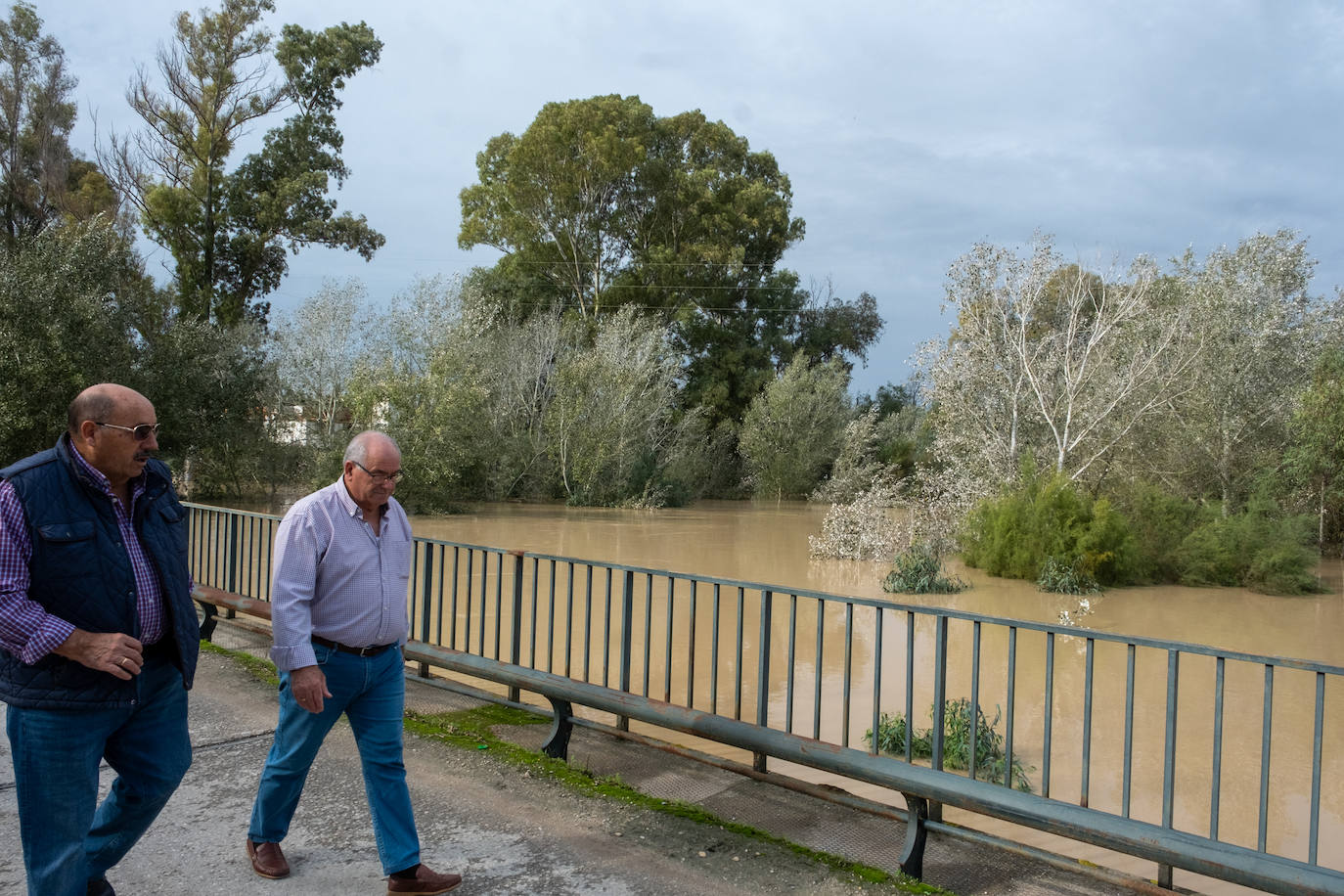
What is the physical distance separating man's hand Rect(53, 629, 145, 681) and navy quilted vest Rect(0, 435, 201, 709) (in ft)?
0.26

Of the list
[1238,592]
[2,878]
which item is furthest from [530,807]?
[1238,592]

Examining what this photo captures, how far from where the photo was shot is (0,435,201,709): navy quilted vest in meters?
2.88

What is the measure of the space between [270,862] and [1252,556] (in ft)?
68.2

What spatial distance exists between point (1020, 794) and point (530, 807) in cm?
215

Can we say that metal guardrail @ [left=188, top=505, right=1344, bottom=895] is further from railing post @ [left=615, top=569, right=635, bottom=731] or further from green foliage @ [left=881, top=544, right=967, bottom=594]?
green foliage @ [left=881, top=544, right=967, bottom=594]

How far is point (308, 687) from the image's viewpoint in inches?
136

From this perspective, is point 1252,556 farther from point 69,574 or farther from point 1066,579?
point 69,574

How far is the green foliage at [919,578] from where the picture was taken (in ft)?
61.3

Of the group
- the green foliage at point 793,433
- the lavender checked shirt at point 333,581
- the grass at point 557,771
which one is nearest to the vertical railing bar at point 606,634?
the grass at point 557,771

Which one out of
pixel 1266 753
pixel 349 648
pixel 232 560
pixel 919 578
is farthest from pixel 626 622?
pixel 919 578

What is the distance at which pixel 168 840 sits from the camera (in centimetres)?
413

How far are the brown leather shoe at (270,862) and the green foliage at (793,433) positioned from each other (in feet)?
122

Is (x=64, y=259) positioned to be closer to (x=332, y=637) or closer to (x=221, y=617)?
(x=221, y=617)

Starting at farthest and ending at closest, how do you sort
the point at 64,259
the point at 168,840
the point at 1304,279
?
the point at 1304,279 < the point at 64,259 < the point at 168,840
